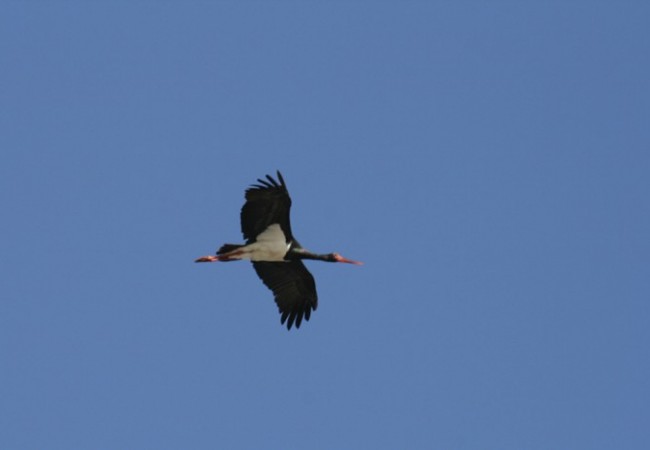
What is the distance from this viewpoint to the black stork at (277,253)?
26641 mm

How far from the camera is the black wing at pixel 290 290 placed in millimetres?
28484

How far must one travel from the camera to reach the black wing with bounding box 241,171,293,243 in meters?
26.5

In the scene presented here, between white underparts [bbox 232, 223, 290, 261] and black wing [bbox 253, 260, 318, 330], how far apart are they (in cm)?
71

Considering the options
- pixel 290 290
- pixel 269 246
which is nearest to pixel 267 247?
pixel 269 246

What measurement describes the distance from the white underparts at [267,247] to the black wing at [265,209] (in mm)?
92

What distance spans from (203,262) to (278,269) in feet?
5.33

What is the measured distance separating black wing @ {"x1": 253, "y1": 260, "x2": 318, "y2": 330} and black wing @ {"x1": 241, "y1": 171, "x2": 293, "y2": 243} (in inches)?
50.9

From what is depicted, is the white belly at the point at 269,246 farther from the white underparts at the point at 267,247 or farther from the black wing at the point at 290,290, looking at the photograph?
the black wing at the point at 290,290

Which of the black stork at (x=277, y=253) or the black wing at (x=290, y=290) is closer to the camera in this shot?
the black stork at (x=277, y=253)

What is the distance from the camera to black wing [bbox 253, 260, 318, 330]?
28.5 meters

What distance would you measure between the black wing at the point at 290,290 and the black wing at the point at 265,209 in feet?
4.25

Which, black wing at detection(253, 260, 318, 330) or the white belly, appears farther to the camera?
black wing at detection(253, 260, 318, 330)

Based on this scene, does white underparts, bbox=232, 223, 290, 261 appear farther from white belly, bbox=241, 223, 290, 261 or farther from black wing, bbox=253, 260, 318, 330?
black wing, bbox=253, 260, 318, 330

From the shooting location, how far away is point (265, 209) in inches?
1056
